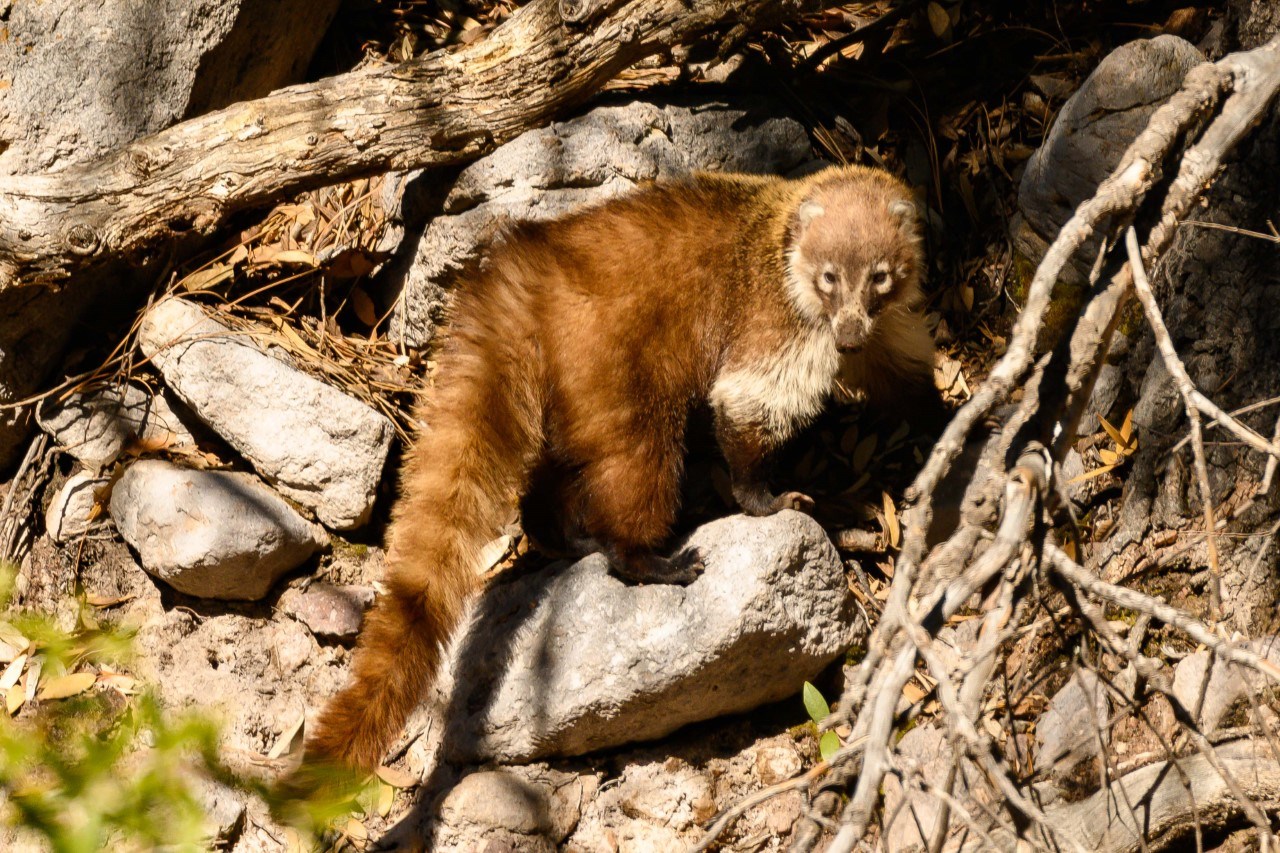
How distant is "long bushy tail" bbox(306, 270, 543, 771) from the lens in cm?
361

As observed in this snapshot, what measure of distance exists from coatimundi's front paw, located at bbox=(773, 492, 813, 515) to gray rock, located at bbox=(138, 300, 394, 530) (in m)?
1.77

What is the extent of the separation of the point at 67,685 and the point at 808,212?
12.2 feet

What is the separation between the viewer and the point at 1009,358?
7.91 ft

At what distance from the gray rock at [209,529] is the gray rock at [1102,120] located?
3526mm

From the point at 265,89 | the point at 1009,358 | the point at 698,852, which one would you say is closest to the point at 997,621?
the point at 1009,358

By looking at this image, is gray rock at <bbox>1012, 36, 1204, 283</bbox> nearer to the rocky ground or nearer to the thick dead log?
the rocky ground

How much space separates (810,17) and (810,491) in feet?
8.29

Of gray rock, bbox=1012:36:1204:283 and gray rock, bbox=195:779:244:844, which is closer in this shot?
gray rock, bbox=1012:36:1204:283

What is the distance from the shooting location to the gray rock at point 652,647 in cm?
415

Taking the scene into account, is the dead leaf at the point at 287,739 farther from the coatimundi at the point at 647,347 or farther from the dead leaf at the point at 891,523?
the dead leaf at the point at 891,523

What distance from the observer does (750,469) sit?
4680 mm

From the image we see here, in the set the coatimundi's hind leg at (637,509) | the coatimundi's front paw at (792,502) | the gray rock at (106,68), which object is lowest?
the coatimundi's front paw at (792,502)

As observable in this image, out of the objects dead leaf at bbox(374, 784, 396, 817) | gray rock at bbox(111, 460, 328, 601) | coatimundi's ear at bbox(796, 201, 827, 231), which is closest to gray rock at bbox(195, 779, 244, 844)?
dead leaf at bbox(374, 784, 396, 817)

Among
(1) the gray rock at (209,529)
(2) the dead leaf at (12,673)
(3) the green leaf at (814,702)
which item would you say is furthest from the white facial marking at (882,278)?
(2) the dead leaf at (12,673)
